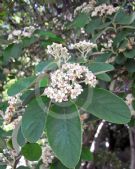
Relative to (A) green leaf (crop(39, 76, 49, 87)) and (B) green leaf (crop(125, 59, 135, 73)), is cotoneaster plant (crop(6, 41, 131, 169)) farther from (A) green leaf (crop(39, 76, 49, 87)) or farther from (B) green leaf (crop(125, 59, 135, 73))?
(B) green leaf (crop(125, 59, 135, 73))

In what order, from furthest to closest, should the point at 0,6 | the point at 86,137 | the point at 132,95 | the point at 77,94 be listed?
the point at 86,137 → the point at 0,6 → the point at 132,95 → the point at 77,94

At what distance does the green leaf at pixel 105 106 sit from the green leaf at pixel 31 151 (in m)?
0.35

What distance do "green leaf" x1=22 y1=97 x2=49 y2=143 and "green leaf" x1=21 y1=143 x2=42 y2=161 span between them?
31 cm

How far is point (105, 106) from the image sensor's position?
1.11 meters

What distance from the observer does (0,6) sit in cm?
233

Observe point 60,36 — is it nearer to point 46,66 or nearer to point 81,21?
point 81,21

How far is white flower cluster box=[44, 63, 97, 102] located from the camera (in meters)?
1.05

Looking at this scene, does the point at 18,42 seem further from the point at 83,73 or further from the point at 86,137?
the point at 86,137

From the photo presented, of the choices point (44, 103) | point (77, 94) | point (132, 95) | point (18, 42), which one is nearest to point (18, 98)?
point (44, 103)

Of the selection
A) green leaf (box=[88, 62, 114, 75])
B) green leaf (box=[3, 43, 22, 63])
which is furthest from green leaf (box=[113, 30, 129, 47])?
green leaf (box=[3, 43, 22, 63])

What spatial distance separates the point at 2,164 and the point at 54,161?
203 mm

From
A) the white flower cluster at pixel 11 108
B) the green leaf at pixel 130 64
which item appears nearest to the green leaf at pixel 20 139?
the white flower cluster at pixel 11 108

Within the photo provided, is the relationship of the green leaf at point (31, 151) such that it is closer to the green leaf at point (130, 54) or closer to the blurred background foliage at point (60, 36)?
the blurred background foliage at point (60, 36)

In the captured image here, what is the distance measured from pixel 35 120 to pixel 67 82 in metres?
0.15
